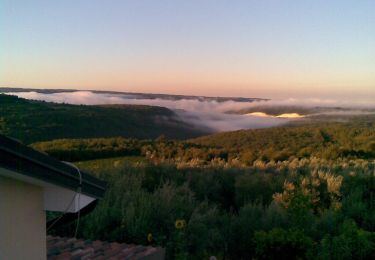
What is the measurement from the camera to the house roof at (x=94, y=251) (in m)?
5.86

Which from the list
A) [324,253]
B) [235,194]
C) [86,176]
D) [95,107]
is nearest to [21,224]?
[86,176]

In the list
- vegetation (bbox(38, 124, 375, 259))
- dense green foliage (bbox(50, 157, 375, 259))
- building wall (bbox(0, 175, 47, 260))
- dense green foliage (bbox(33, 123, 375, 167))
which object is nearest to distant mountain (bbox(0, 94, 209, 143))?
dense green foliage (bbox(33, 123, 375, 167))

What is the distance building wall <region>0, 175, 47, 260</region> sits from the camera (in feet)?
10.2

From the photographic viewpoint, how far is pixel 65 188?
330cm

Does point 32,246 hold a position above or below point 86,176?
below

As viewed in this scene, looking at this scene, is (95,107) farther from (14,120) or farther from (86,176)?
(86,176)

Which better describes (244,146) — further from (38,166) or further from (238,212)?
(38,166)

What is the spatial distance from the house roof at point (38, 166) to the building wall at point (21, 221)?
242 millimetres

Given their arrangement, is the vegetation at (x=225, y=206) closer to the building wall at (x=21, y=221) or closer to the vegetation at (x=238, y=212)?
the vegetation at (x=238, y=212)

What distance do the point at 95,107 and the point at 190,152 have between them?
13.4 m

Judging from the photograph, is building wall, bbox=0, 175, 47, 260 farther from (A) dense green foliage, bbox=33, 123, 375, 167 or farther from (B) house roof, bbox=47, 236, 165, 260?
(A) dense green foliage, bbox=33, 123, 375, 167

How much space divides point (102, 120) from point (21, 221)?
104 feet

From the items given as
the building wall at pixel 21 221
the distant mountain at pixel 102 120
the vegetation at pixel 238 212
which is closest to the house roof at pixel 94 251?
the vegetation at pixel 238 212

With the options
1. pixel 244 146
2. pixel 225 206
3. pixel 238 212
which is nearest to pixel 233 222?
pixel 238 212
